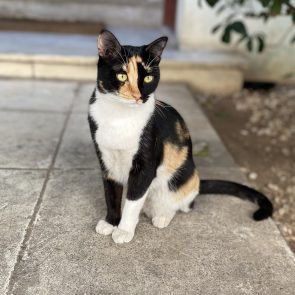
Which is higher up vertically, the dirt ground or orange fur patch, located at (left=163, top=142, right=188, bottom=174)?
orange fur patch, located at (left=163, top=142, right=188, bottom=174)

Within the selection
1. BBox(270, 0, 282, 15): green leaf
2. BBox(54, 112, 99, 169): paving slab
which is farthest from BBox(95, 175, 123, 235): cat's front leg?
BBox(270, 0, 282, 15): green leaf

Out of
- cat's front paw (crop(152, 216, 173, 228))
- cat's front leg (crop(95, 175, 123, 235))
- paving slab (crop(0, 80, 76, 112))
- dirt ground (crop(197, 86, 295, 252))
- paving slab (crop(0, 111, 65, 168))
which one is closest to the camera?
cat's front leg (crop(95, 175, 123, 235))

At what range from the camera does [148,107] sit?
75.8 inches

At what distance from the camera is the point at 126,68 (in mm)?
1752

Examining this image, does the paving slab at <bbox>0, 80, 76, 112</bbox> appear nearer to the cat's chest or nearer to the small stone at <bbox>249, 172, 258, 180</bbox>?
the small stone at <bbox>249, 172, 258, 180</bbox>

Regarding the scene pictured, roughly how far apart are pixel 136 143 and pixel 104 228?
0.54 meters

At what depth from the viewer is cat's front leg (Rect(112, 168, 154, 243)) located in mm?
1985

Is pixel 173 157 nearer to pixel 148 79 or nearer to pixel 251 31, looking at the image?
pixel 148 79

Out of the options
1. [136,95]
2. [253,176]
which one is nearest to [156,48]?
[136,95]

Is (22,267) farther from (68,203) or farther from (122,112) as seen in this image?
(122,112)

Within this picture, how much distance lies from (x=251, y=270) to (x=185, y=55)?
138 inches

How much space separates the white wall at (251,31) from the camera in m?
5.07

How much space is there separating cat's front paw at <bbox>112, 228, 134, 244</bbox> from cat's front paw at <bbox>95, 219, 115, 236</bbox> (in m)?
0.05

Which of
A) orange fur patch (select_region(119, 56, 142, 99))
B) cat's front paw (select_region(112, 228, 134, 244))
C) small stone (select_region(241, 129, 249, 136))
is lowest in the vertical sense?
small stone (select_region(241, 129, 249, 136))
